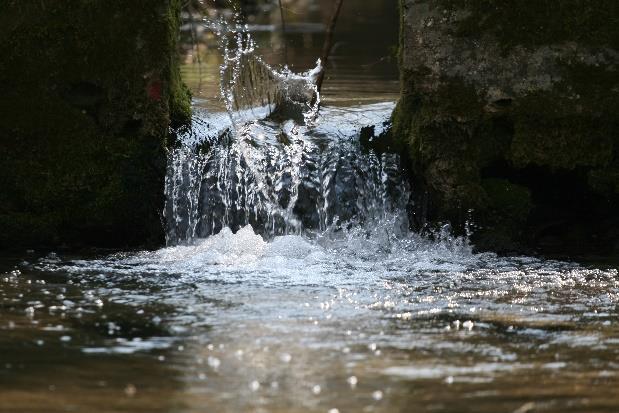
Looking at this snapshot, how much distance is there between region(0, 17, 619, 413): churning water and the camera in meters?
4.81

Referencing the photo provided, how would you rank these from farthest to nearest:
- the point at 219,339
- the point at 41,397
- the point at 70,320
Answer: the point at 70,320 → the point at 219,339 → the point at 41,397

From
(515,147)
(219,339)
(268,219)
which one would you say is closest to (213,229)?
(268,219)

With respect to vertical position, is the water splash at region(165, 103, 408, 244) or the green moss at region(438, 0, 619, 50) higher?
the green moss at region(438, 0, 619, 50)

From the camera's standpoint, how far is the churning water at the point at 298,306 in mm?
4812

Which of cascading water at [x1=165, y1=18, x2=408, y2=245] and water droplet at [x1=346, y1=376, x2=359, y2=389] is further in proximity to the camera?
cascading water at [x1=165, y1=18, x2=408, y2=245]

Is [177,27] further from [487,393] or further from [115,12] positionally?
[487,393]

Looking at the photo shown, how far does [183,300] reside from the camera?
258 inches

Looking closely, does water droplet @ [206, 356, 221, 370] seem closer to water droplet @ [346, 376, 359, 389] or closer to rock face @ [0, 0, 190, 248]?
water droplet @ [346, 376, 359, 389]

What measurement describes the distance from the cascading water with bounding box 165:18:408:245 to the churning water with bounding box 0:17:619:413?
13mm

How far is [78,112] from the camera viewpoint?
27.3ft

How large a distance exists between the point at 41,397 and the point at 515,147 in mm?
4699

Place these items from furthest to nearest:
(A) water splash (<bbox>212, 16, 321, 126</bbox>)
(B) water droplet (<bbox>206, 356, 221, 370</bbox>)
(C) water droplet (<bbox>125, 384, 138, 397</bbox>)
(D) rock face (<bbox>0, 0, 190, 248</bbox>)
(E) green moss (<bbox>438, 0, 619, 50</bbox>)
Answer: (A) water splash (<bbox>212, 16, 321, 126</bbox>) < (D) rock face (<bbox>0, 0, 190, 248</bbox>) < (E) green moss (<bbox>438, 0, 619, 50</bbox>) < (B) water droplet (<bbox>206, 356, 221, 370</bbox>) < (C) water droplet (<bbox>125, 384, 138, 397</bbox>)

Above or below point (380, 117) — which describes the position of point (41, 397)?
below

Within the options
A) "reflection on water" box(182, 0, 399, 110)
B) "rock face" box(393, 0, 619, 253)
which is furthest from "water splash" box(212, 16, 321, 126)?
"rock face" box(393, 0, 619, 253)
